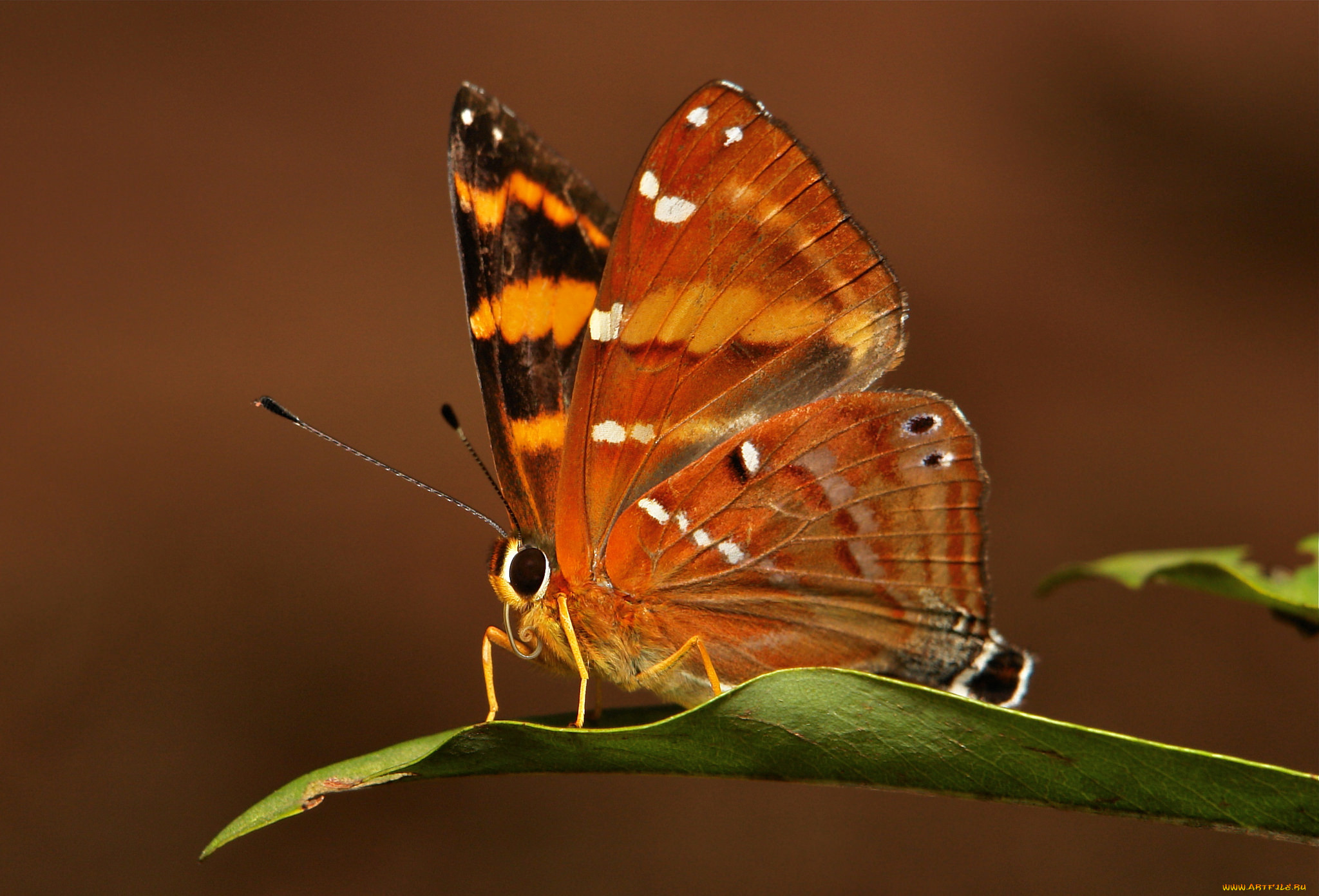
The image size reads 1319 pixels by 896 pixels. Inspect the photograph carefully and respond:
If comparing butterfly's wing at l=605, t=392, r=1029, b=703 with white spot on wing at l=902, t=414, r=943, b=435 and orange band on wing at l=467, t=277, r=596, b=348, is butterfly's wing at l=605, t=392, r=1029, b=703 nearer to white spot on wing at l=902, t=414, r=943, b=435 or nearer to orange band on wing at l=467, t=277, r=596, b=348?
white spot on wing at l=902, t=414, r=943, b=435

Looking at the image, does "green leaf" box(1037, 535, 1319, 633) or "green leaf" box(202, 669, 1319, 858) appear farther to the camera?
"green leaf" box(1037, 535, 1319, 633)

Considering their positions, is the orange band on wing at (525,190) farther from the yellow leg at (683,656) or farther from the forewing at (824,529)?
the yellow leg at (683,656)

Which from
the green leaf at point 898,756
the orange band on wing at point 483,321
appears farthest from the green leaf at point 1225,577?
the orange band on wing at point 483,321

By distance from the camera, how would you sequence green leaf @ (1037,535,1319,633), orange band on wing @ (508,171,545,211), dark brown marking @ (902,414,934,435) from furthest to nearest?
orange band on wing @ (508,171,545,211), dark brown marking @ (902,414,934,435), green leaf @ (1037,535,1319,633)

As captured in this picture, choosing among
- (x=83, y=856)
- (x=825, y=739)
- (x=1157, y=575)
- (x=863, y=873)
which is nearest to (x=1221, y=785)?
(x=825, y=739)

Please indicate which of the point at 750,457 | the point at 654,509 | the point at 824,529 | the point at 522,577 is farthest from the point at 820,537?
the point at 522,577

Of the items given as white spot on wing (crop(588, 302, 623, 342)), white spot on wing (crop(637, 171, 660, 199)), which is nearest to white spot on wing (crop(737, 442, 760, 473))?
white spot on wing (crop(588, 302, 623, 342))

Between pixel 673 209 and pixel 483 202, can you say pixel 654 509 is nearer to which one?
pixel 673 209
